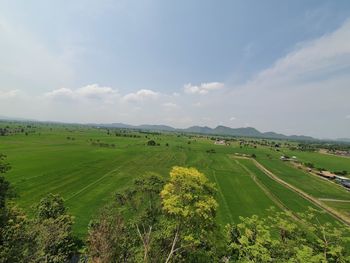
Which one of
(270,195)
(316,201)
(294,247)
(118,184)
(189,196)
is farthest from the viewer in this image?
(270,195)

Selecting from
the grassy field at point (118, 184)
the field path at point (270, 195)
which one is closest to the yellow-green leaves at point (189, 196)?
the grassy field at point (118, 184)

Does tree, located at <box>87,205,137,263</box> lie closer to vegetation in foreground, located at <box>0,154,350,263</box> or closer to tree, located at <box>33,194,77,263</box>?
vegetation in foreground, located at <box>0,154,350,263</box>

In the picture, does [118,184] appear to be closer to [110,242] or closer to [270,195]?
[270,195]

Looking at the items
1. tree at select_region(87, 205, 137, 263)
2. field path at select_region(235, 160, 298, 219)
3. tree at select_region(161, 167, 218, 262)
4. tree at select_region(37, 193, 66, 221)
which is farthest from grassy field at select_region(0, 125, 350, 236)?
tree at select_region(161, 167, 218, 262)

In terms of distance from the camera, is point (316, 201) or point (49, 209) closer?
point (49, 209)

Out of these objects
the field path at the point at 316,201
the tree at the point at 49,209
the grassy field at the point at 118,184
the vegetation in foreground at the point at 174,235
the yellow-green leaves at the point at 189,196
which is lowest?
the field path at the point at 316,201

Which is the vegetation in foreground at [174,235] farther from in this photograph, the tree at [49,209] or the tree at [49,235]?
the tree at [49,209]

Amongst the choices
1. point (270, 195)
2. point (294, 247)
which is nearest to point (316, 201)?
point (270, 195)

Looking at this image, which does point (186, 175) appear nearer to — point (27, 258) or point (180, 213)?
point (180, 213)
